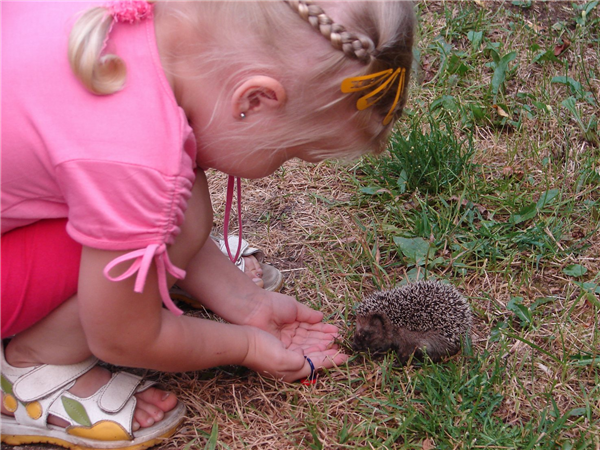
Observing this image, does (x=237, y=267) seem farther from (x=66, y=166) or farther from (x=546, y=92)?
(x=546, y=92)

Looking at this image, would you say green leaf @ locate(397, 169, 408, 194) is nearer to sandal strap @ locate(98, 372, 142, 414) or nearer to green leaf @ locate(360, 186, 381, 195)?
green leaf @ locate(360, 186, 381, 195)

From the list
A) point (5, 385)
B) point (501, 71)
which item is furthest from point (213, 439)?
point (501, 71)

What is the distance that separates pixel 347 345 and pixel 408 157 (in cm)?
124

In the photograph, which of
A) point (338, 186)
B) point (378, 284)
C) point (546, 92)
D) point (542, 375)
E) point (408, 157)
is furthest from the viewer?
point (546, 92)

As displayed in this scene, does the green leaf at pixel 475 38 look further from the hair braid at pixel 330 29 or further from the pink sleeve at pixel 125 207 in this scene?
the pink sleeve at pixel 125 207

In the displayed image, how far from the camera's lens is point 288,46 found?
5.99 feet

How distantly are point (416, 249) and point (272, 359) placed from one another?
1.07m

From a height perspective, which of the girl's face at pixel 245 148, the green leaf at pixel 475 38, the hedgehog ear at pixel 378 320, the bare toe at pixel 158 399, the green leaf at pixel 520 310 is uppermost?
the girl's face at pixel 245 148

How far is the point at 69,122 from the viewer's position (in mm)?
1731

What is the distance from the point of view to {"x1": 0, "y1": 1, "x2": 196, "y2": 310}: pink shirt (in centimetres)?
170

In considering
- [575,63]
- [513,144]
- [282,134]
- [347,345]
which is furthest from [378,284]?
[575,63]

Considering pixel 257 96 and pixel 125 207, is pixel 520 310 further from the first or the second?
pixel 125 207

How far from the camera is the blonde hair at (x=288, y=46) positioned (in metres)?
1.75

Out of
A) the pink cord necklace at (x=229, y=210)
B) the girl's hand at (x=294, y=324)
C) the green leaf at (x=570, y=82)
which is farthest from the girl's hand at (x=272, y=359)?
the green leaf at (x=570, y=82)
